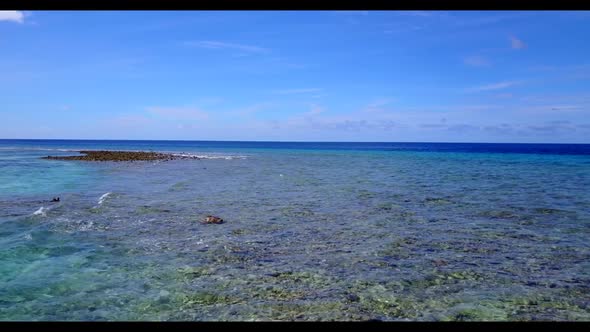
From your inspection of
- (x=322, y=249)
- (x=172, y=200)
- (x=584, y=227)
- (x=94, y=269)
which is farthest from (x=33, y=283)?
(x=584, y=227)

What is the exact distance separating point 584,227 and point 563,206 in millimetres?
5688

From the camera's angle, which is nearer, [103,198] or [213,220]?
[213,220]

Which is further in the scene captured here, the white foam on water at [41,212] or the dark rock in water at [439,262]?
the white foam on water at [41,212]

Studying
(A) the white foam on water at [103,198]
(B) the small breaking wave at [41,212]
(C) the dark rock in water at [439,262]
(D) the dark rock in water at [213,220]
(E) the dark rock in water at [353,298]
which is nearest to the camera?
(E) the dark rock in water at [353,298]

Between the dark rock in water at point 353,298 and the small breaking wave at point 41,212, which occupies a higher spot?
the small breaking wave at point 41,212

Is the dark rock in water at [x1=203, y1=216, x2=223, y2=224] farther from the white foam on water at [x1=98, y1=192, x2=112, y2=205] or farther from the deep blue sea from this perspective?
the white foam on water at [x1=98, y1=192, x2=112, y2=205]

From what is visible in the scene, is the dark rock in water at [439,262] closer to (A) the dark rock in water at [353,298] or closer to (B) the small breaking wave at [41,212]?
(A) the dark rock in water at [353,298]

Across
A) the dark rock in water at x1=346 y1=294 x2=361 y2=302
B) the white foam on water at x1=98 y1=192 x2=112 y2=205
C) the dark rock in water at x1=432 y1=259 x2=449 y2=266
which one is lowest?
the dark rock in water at x1=346 y1=294 x2=361 y2=302

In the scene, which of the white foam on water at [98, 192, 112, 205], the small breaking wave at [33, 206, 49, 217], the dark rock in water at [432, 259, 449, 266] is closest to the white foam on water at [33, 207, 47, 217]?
the small breaking wave at [33, 206, 49, 217]

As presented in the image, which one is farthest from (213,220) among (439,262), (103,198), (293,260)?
(103,198)

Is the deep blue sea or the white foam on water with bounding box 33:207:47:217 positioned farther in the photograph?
the white foam on water with bounding box 33:207:47:217

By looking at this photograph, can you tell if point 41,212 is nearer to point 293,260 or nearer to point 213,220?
point 213,220

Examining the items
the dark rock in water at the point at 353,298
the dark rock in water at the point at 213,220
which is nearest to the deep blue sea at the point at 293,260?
Answer: the dark rock in water at the point at 353,298
